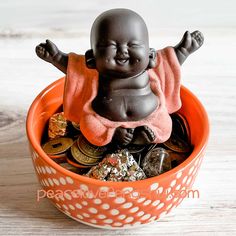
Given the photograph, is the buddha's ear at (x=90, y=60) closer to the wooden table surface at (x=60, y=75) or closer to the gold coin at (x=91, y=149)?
the gold coin at (x=91, y=149)

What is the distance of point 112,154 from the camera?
0.75 meters

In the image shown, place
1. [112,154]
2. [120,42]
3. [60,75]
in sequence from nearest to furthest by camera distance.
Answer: [120,42], [112,154], [60,75]

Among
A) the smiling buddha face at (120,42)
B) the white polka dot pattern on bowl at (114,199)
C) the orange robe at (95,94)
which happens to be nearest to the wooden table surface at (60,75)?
the white polka dot pattern on bowl at (114,199)

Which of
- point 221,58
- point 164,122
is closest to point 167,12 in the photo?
point 221,58

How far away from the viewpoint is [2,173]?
2.85 ft

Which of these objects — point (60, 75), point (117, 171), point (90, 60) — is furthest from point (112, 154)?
point (60, 75)

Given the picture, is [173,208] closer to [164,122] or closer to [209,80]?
[164,122]

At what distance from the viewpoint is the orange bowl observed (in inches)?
27.1

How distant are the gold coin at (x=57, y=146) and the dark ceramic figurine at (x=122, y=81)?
6 centimetres

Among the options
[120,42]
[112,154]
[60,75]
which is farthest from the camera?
[60,75]

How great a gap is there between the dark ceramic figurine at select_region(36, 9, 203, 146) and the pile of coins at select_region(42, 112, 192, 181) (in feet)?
0.10

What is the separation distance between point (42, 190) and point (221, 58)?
0.53 meters

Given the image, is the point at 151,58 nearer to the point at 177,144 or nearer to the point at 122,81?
the point at 122,81

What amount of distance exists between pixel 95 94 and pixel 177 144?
0.17 meters
